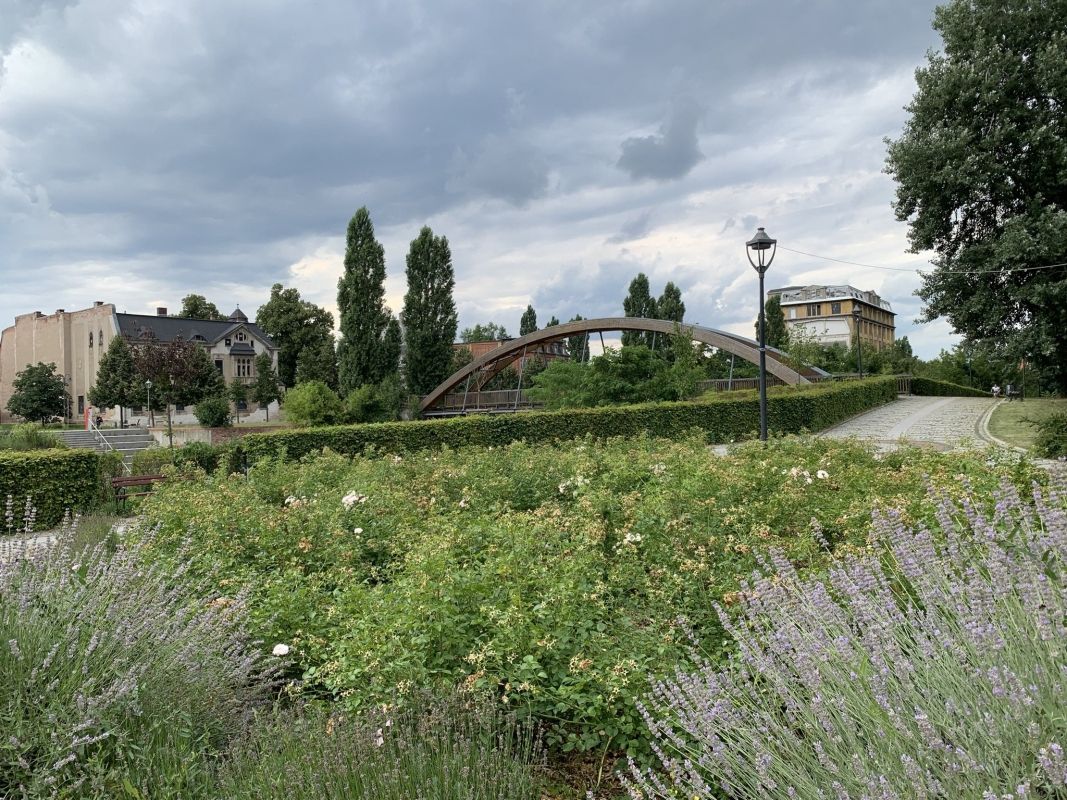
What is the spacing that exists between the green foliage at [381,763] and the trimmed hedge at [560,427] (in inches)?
555

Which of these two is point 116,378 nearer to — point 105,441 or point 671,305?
point 105,441

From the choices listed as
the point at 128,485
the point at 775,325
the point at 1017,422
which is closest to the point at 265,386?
the point at 775,325

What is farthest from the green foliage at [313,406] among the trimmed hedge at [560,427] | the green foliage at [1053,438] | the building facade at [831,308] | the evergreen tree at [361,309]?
the building facade at [831,308]

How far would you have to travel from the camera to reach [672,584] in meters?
4.35

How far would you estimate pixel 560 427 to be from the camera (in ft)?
65.5

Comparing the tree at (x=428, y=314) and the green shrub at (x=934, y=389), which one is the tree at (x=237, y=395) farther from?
the green shrub at (x=934, y=389)

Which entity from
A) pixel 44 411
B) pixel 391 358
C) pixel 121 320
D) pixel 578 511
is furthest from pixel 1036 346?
pixel 121 320

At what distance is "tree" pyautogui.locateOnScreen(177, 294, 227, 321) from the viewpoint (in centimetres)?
7094

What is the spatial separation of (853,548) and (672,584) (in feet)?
3.33

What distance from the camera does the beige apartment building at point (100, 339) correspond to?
2480 inches

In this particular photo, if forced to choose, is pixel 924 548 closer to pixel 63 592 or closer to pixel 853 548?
pixel 853 548

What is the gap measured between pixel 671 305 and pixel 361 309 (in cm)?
2270

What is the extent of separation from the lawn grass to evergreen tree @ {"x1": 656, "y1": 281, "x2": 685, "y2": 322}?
2432cm

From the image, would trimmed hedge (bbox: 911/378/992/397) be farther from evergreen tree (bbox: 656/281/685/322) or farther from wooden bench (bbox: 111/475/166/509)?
wooden bench (bbox: 111/475/166/509)
